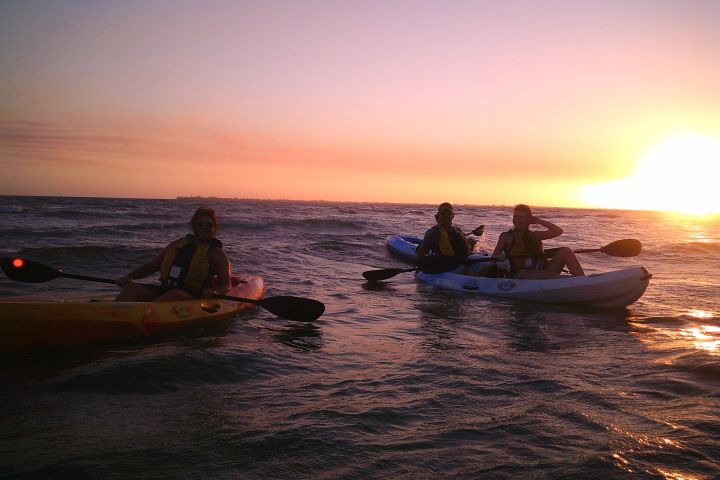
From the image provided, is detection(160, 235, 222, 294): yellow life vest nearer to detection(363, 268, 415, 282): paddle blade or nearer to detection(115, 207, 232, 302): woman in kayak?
detection(115, 207, 232, 302): woman in kayak

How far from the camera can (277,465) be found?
2.69 meters

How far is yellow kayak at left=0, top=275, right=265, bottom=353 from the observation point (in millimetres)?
4445

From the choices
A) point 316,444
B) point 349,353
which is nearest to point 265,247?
point 349,353

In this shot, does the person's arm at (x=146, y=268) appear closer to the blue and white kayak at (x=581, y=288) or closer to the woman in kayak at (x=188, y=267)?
the woman in kayak at (x=188, y=267)

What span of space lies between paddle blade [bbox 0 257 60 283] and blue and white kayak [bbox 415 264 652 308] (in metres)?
6.35

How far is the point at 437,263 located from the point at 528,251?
170 cm

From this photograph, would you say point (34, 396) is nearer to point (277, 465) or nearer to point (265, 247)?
point (277, 465)

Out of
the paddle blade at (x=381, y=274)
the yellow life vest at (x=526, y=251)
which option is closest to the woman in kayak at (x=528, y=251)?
the yellow life vest at (x=526, y=251)

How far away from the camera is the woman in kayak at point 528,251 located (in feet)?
26.6

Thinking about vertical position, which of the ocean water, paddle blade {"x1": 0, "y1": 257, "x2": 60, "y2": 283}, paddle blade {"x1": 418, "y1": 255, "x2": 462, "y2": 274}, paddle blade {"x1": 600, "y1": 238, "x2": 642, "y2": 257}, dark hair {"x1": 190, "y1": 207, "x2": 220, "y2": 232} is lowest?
the ocean water

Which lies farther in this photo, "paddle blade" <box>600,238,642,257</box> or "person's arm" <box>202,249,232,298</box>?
"paddle blade" <box>600,238,642,257</box>

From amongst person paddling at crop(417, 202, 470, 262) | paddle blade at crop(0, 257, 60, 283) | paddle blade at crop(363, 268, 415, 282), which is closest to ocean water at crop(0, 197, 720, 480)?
paddle blade at crop(0, 257, 60, 283)

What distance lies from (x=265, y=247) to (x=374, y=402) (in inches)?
501

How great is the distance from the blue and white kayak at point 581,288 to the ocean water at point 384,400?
304mm
